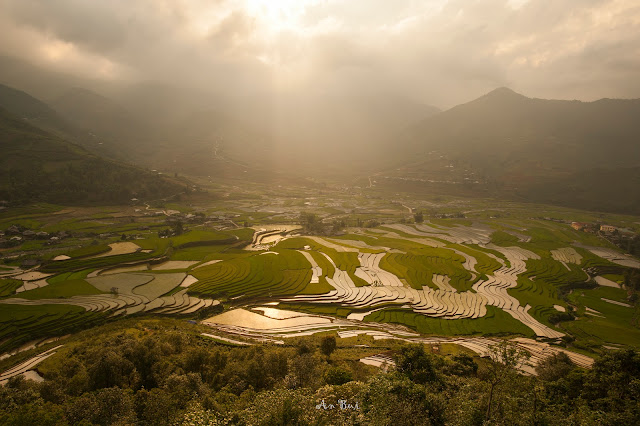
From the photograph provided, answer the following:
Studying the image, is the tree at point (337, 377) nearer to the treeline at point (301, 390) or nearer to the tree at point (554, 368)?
the treeline at point (301, 390)

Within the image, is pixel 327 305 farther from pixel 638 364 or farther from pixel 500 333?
pixel 638 364

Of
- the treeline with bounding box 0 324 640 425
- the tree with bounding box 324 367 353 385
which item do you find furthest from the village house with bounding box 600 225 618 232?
the tree with bounding box 324 367 353 385

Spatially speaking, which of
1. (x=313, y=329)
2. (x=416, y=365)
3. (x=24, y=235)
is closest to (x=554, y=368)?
(x=416, y=365)

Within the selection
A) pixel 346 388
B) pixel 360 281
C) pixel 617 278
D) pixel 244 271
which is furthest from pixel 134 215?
pixel 617 278

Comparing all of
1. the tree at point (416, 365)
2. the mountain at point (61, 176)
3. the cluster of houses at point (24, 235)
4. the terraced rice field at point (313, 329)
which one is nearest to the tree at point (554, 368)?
the terraced rice field at point (313, 329)

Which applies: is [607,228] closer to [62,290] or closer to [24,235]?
[62,290]

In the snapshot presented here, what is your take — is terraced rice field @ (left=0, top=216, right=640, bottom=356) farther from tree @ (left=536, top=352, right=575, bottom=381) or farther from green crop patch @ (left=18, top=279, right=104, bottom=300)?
tree @ (left=536, top=352, right=575, bottom=381)
